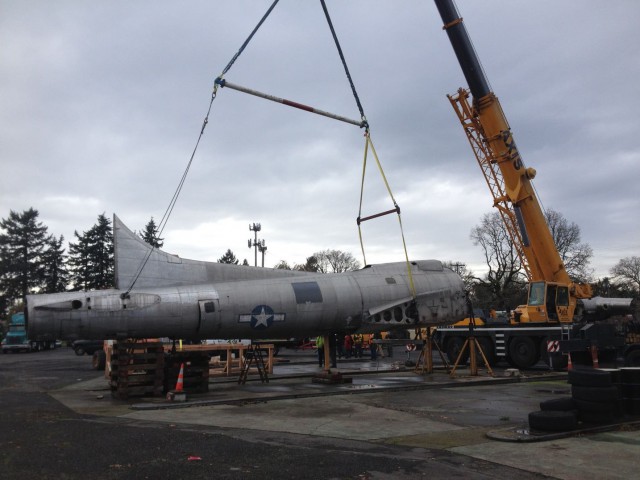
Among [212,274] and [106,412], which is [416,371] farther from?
[106,412]

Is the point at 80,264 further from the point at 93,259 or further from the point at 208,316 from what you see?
the point at 208,316

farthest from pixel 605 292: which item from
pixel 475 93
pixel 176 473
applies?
pixel 176 473

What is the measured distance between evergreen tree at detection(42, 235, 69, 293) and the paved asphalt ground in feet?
194

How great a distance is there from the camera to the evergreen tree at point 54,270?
213 feet

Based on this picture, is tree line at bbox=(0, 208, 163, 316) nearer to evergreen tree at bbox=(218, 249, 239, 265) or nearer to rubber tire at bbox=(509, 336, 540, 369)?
evergreen tree at bbox=(218, 249, 239, 265)

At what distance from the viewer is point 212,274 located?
12.9m

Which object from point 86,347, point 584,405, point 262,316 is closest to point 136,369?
point 262,316

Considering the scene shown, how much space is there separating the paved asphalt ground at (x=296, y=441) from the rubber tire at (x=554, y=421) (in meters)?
0.24

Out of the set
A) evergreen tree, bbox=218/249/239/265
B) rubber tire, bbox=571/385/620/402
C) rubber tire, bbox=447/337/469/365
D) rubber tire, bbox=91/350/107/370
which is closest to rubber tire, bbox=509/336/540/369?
rubber tire, bbox=447/337/469/365

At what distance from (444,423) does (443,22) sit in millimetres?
14044

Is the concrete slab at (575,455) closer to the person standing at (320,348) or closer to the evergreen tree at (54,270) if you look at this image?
the person standing at (320,348)

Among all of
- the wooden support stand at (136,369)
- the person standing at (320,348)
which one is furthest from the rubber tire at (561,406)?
the person standing at (320,348)

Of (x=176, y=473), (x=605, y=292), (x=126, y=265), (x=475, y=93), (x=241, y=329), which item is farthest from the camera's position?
(x=605, y=292)

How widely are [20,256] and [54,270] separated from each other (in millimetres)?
4426
